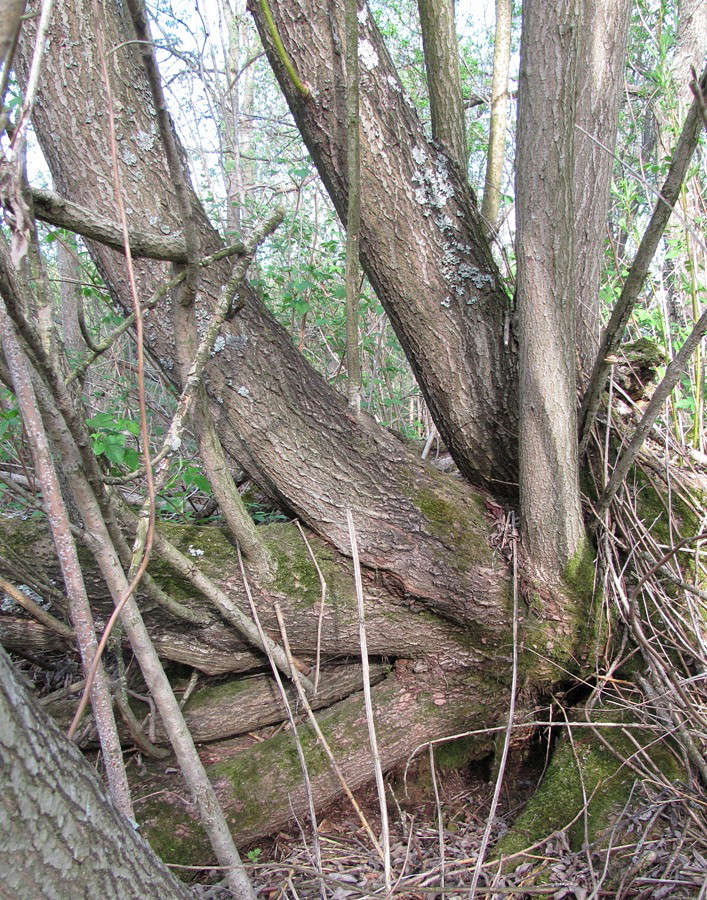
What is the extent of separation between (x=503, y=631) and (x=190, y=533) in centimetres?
124

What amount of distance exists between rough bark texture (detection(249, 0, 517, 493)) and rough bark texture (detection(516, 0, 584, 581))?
0.20 metres

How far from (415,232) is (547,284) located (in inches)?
19.4

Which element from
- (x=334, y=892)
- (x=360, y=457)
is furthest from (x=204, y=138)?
(x=334, y=892)

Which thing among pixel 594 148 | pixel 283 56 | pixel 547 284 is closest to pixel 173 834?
pixel 547 284

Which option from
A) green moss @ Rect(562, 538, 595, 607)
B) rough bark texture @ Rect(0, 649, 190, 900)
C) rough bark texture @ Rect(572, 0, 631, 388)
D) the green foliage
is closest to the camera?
rough bark texture @ Rect(0, 649, 190, 900)

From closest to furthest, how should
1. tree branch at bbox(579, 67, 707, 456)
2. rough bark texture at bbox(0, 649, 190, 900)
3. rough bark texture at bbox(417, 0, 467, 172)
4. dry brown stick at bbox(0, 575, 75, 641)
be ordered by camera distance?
1. rough bark texture at bbox(0, 649, 190, 900)
2. tree branch at bbox(579, 67, 707, 456)
3. dry brown stick at bbox(0, 575, 75, 641)
4. rough bark texture at bbox(417, 0, 467, 172)

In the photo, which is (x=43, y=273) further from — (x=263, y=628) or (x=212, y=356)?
(x=263, y=628)

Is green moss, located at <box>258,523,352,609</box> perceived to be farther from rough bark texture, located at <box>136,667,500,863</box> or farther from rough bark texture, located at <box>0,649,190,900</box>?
rough bark texture, located at <box>0,649,190,900</box>

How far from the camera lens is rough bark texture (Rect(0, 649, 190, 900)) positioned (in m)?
0.79

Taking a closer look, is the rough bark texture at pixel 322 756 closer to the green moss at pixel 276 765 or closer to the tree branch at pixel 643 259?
the green moss at pixel 276 765

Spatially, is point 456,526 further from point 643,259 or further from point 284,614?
point 643,259

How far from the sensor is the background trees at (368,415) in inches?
73.4

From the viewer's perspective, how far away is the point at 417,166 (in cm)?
205

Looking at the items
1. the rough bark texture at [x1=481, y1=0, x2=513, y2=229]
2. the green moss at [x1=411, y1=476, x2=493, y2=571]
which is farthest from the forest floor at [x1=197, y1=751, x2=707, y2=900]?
the rough bark texture at [x1=481, y1=0, x2=513, y2=229]
